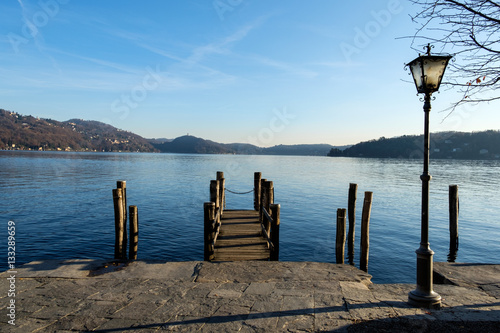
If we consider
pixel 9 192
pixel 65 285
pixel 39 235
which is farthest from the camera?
pixel 9 192

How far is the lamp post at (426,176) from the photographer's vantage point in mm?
5531

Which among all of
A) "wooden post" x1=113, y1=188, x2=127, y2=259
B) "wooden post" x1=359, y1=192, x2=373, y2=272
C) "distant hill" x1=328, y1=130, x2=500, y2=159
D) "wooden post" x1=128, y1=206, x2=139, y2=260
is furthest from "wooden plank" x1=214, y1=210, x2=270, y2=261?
"distant hill" x1=328, y1=130, x2=500, y2=159

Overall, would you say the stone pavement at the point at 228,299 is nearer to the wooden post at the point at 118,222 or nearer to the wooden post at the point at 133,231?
the wooden post at the point at 118,222

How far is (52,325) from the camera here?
15.7 ft

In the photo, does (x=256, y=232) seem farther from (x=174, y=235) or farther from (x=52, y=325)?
(x=52, y=325)

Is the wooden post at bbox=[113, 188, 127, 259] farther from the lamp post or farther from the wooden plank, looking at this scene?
the lamp post

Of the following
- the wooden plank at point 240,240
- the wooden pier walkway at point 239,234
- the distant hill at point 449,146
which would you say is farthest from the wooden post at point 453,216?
the distant hill at point 449,146

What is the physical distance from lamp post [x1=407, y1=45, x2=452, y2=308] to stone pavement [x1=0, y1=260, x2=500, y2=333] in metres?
0.22

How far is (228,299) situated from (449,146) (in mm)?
171893

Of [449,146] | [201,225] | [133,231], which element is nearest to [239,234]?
[133,231]

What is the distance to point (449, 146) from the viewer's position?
15075 centimetres

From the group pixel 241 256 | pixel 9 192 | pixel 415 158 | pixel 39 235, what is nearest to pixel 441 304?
pixel 241 256

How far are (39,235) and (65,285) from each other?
483 inches

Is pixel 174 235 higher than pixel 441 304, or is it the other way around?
pixel 441 304
